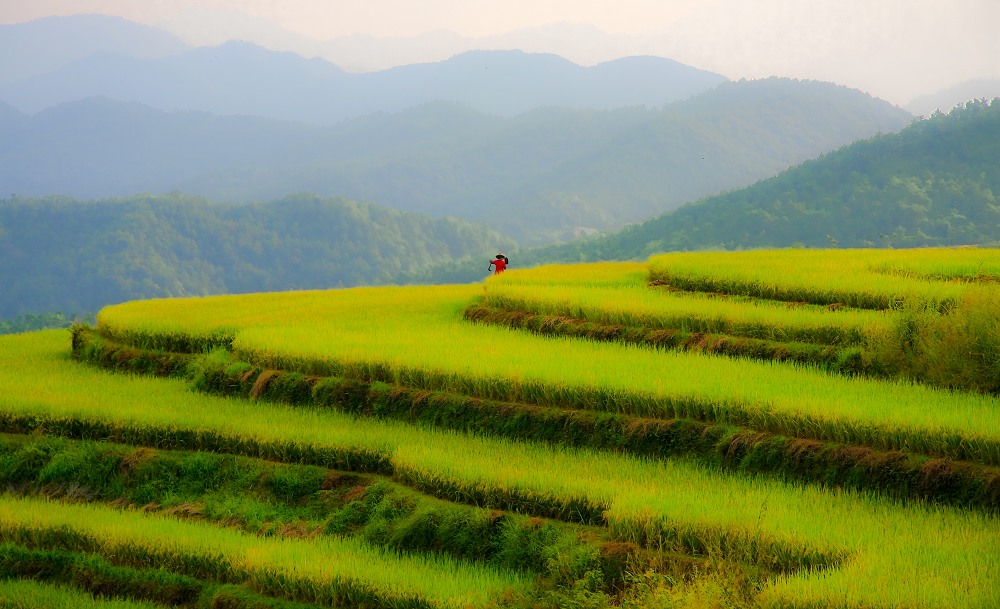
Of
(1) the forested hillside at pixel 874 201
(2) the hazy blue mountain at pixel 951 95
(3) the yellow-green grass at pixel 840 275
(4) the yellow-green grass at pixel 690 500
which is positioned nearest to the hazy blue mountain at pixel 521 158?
(2) the hazy blue mountain at pixel 951 95

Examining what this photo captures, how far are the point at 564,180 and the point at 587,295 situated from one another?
426ft

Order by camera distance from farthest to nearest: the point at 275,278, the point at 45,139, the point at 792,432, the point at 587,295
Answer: the point at 45,139
the point at 275,278
the point at 587,295
the point at 792,432

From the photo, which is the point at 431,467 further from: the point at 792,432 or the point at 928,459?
the point at 928,459

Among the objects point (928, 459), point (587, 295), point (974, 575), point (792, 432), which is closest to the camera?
point (974, 575)

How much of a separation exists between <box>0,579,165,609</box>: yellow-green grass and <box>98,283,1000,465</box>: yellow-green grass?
3530mm

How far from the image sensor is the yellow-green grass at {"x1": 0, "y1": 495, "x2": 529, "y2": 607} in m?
6.03

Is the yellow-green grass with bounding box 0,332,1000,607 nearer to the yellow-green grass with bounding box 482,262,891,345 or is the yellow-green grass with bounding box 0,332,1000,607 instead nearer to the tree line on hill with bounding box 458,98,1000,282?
the yellow-green grass with bounding box 482,262,891,345

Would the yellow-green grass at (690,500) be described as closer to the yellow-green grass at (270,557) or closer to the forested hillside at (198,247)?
the yellow-green grass at (270,557)

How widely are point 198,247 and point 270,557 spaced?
93.7 metres

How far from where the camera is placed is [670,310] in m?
10.8

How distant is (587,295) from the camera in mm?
12000

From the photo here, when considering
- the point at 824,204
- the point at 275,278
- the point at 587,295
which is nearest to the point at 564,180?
the point at 275,278

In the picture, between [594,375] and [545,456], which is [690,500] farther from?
[594,375]

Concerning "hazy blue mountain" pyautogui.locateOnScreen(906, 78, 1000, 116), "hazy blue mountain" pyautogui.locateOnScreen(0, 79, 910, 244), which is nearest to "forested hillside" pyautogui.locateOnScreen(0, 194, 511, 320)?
"hazy blue mountain" pyautogui.locateOnScreen(0, 79, 910, 244)
